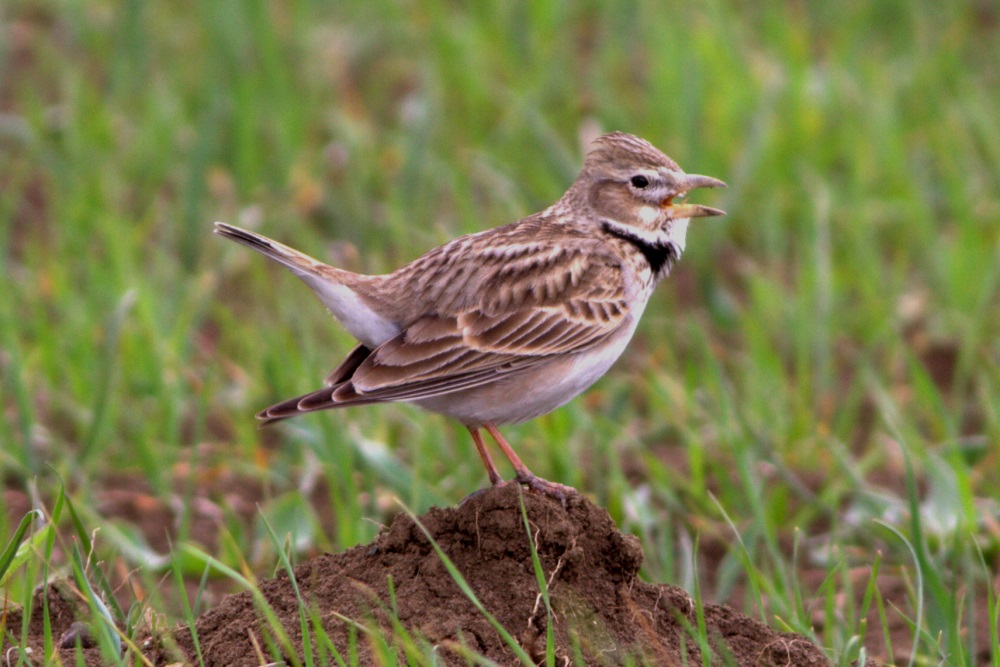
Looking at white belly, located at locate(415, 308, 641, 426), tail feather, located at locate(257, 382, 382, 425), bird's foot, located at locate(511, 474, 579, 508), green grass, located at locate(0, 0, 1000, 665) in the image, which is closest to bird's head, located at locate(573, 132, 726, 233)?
white belly, located at locate(415, 308, 641, 426)

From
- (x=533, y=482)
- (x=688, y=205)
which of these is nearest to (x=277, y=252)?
(x=533, y=482)

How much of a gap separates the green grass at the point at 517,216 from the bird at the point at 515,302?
778 millimetres

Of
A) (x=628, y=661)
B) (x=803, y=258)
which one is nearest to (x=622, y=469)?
(x=803, y=258)

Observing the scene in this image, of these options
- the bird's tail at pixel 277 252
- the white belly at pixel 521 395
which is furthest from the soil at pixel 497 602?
the bird's tail at pixel 277 252

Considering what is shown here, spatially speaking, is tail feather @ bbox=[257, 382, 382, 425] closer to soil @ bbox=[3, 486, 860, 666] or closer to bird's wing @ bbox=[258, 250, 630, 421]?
bird's wing @ bbox=[258, 250, 630, 421]

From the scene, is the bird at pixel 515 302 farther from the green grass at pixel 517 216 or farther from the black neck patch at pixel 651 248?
the green grass at pixel 517 216

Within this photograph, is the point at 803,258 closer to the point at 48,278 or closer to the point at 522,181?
the point at 522,181

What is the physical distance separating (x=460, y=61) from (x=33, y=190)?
3168 mm

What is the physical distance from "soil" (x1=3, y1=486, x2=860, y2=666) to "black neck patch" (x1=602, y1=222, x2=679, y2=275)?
59.7 inches

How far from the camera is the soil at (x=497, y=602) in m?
4.41

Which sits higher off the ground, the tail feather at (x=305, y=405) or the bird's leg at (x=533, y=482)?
the tail feather at (x=305, y=405)

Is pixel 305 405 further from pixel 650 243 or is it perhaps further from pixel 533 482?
pixel 650 243

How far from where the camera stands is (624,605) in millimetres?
4613

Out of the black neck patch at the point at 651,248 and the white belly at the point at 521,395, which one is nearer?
the white belly at the point at 521,395
